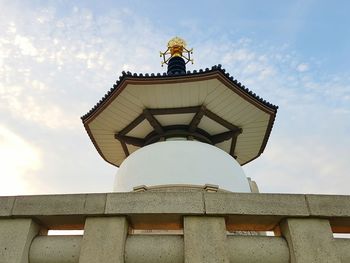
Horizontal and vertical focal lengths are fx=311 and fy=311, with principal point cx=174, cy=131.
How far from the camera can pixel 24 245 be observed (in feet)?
11.3

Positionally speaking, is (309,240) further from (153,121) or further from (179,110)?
(153,121)

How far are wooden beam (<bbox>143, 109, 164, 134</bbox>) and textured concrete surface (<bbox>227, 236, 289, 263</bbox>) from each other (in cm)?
581

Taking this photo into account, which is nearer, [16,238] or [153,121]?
[16,238]

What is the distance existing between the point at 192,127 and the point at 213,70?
2001 mm

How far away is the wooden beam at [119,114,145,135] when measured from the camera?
9.17 m

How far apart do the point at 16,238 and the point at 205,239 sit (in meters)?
2.13

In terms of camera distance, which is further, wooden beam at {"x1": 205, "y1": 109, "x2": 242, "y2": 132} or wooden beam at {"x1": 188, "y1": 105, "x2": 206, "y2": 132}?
wooden beam at {"x1": 205, "y1": 109, "x2": 242, "y2": 132}

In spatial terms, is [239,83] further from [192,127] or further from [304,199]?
[304,199]

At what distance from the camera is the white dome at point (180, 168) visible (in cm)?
751

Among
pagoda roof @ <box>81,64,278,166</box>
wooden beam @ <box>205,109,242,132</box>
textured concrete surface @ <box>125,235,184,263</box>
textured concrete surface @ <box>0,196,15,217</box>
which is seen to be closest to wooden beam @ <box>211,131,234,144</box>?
pagoda roof @ <box>81,64,278,166</box>

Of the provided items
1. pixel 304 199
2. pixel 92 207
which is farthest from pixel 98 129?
pixel 304 199

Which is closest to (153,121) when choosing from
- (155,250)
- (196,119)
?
(196,119)

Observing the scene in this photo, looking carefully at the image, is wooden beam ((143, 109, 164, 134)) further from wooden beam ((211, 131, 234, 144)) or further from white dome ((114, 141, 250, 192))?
wooden beam ((211, 131, 234, 144))

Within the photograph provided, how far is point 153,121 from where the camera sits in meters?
9.01
